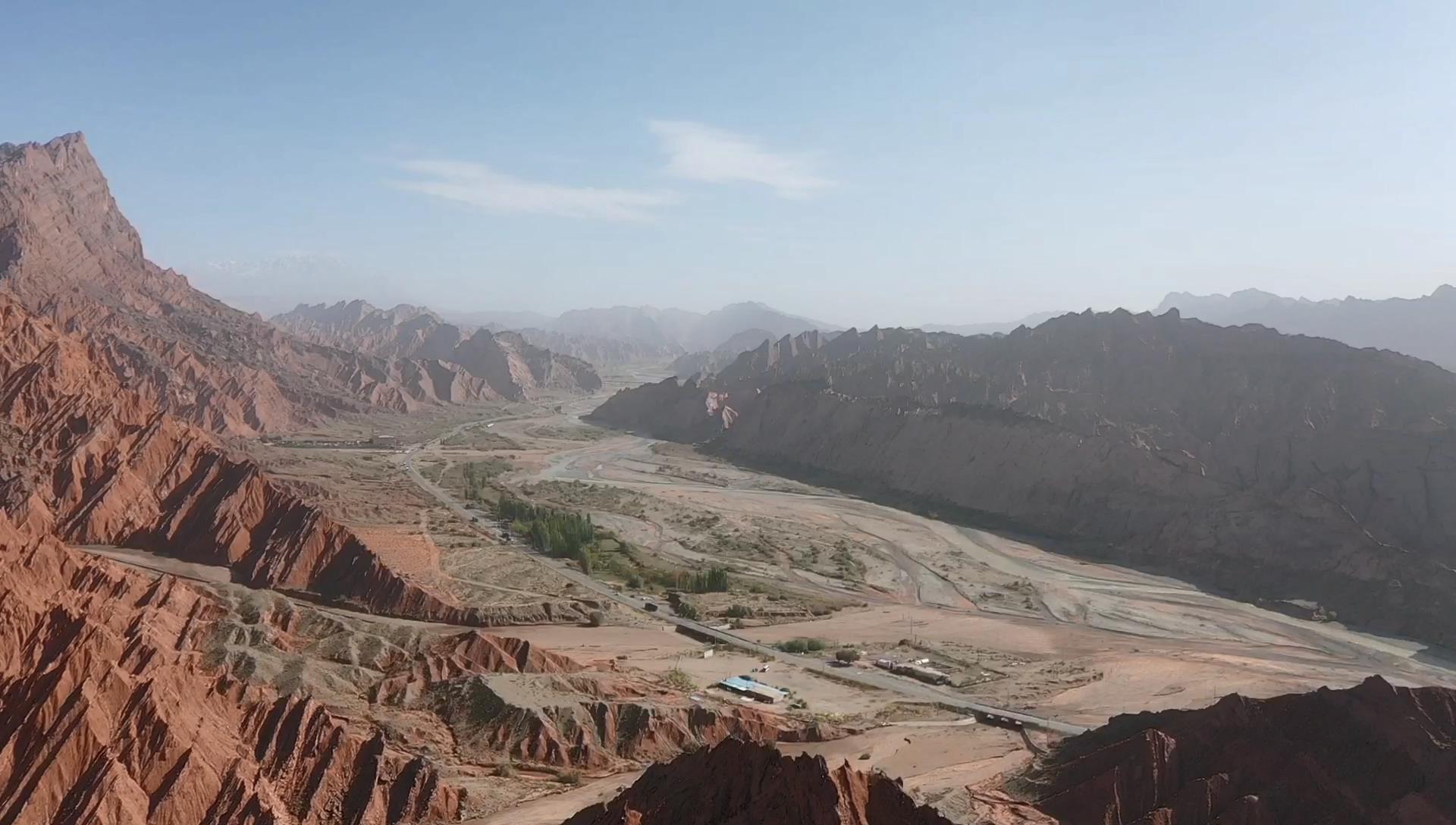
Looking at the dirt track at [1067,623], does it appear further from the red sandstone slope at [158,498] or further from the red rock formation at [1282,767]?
the red sandstone slope at [158,498]

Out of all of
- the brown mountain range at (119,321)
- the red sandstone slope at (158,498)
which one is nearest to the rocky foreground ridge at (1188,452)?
the red sandstone slope at (158,498)

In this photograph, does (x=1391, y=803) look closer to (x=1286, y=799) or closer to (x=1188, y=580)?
(x=1286, y=799)

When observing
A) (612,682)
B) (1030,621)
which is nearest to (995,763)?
(612,682)

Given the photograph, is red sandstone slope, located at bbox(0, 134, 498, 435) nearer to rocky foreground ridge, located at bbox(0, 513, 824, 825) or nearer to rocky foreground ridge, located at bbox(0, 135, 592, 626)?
rocky foreground ridge, located at bbox(0, 135, 592, 626)

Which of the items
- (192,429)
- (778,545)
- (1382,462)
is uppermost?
(1382,462)

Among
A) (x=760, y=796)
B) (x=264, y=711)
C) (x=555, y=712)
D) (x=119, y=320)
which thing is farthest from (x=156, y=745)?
(x=119, y=320)

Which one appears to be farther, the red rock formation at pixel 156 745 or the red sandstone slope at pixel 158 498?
the red sandstone slope at pixel 158 498

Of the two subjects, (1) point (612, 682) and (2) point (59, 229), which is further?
(2) point (59, 229)

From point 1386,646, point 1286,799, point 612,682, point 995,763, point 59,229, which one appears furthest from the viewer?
point 59,229
